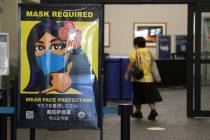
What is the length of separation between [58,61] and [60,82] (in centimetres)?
23

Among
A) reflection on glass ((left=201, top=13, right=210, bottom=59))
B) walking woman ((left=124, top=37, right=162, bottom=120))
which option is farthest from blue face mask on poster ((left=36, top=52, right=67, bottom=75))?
reflection on glass ((left=201, top=13, right=210, bottom=59))

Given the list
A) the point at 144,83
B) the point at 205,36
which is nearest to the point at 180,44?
the point at 205,36

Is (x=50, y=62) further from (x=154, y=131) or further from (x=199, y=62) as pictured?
(x=199, y=62)

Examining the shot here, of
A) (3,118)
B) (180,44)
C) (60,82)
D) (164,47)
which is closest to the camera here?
(60,82)

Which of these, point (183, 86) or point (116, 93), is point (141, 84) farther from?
point (183, 86)

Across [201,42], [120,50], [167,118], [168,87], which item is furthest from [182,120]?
[120,50]

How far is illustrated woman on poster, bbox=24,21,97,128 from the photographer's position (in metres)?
6.33

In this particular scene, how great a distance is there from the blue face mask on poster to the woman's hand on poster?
0.07 meters

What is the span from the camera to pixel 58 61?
6.33m

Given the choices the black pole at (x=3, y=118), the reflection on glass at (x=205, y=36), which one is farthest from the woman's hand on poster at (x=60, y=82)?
the reflection on glass at (x=205, y=36)

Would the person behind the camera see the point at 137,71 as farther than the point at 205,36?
No

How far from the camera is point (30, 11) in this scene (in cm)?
634

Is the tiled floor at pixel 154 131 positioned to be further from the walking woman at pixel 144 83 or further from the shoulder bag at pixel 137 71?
the shoulder bag at pixel 137 71

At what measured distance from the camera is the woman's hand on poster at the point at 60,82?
631 centimetres
